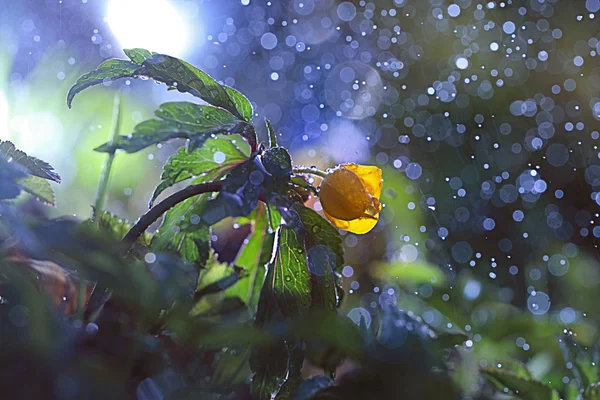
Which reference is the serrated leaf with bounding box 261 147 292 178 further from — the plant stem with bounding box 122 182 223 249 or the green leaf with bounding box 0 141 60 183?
the green leaf with bounding box 0 141 60 183

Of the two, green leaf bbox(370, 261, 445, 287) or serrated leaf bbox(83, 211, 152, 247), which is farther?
green leaf bbox(370, 261, 445, 287)

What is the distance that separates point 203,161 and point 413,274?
38cm

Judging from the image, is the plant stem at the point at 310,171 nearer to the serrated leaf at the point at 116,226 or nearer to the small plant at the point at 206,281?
the small plant at the point at 206,281

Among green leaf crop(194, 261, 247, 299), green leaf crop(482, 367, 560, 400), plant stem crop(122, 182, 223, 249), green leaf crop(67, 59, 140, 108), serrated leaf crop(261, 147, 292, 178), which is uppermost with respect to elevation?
green leaf crop(67, 59, 140, 108)

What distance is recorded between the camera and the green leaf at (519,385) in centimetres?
32

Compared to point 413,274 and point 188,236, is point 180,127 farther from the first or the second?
point 413,274

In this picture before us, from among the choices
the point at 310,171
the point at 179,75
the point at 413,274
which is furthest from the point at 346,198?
the point at 413,274

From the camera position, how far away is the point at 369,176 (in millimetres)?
450

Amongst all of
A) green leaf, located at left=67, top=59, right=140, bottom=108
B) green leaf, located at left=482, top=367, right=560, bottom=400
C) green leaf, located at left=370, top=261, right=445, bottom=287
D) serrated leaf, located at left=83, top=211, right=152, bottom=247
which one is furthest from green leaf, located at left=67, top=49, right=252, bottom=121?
green leaf, located at left=370, top=261, right=445, bottom=287

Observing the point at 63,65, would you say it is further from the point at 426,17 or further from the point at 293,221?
the point at 426,17

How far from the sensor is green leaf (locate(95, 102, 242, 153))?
0.34 m

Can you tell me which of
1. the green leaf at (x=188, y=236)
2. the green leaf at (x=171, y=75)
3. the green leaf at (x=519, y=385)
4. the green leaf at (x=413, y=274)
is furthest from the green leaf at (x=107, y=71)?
the green leaf at (x=413, y=274)

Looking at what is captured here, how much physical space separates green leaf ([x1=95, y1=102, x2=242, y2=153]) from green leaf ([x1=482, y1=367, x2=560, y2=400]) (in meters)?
0.22

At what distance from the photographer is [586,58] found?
6.81ft
